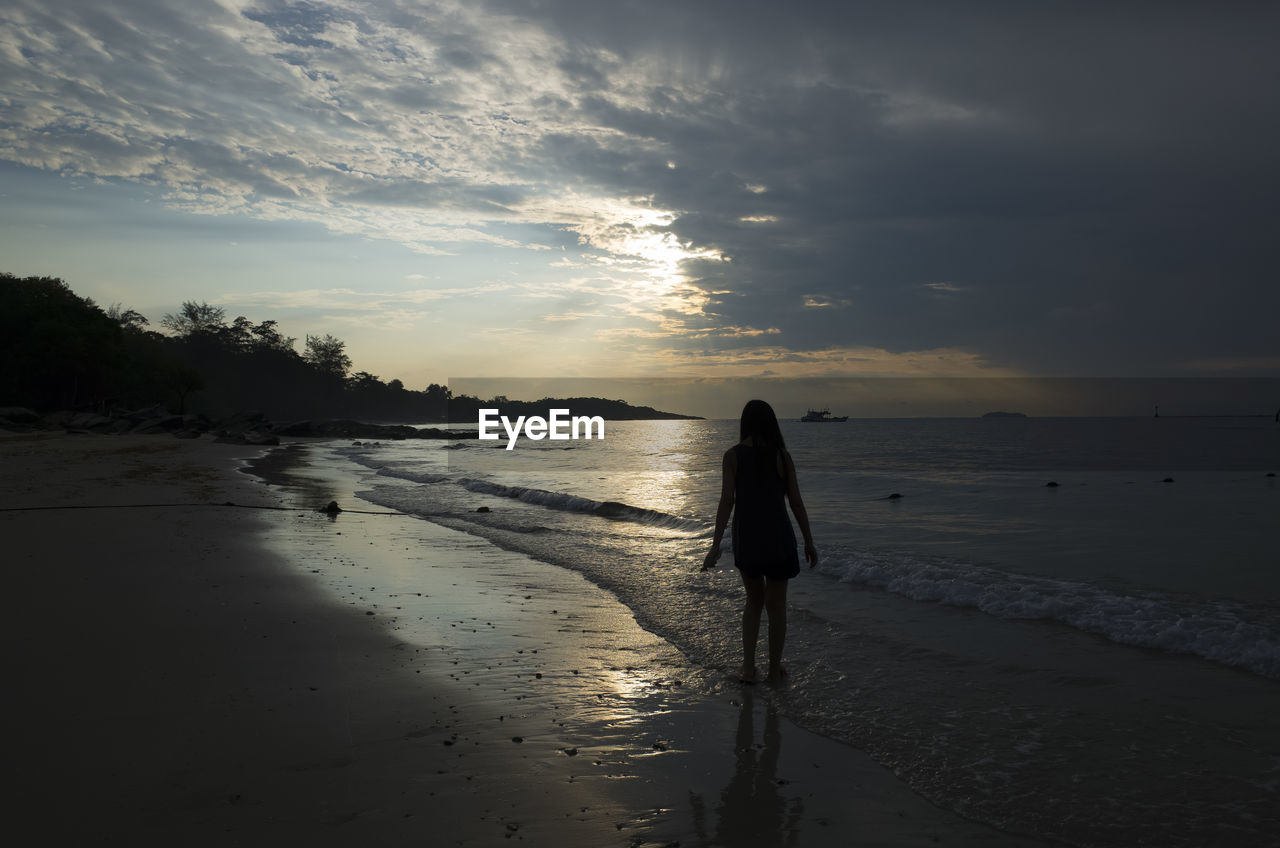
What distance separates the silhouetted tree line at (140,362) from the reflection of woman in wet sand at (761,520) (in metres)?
62.5

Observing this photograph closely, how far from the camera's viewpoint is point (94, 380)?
5856 centimetres

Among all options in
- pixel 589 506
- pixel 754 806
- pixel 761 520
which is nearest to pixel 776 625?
pixel 761 520

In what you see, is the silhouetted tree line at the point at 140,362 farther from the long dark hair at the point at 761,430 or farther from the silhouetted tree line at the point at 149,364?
the long dark hair at the point at 761,430

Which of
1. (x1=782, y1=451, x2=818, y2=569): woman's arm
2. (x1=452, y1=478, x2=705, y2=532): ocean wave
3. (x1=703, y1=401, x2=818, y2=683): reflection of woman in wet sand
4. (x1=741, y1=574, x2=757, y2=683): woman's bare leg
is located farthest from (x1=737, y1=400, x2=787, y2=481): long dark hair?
(x1=452, y1=478, x2=705, y2=532): ocean wave

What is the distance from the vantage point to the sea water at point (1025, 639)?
392cm

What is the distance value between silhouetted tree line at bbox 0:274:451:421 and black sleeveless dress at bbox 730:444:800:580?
2464 inches

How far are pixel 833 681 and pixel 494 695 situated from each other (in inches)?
107

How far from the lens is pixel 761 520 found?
5449mm

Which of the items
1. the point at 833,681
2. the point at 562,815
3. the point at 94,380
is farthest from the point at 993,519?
the point at 94,380

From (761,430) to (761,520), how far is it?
709 millimetres

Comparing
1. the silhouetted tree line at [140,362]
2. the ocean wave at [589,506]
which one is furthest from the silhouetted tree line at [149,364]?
the ocean wave at [589,506]

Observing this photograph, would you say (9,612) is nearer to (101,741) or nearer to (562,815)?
(101,741)

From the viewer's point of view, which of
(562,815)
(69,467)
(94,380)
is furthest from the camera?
(94,380)

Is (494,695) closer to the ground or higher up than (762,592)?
closer to the ground
